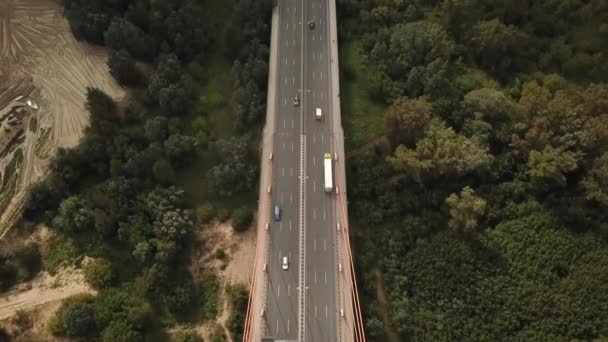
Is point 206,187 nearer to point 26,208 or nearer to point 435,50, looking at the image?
point 26,208

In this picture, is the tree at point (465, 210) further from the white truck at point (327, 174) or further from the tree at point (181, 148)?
the tree at point (181, 148)

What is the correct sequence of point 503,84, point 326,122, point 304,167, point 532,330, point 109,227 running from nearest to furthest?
point 532,330 < point 109,227 < point 304,167 < point 326,122 < point 503,84

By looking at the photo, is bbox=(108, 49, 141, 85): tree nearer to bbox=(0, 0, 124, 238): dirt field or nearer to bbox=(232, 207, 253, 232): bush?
bbox=(0, 0, 124, 238): dirt field

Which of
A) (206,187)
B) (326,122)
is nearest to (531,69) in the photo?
(326,122)

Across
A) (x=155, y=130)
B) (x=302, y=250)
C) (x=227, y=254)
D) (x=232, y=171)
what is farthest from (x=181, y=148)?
(x=302, y=250)

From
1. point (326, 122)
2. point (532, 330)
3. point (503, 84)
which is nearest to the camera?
point (532, 330)

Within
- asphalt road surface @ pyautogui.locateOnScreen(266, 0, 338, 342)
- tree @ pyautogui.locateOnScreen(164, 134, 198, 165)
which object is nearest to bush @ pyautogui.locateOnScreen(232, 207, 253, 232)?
asphalt road surface @ pyautogui.locateOnScreen(266, 0, 338, 342)

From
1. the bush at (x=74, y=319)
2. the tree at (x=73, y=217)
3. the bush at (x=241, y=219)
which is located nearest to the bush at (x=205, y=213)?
the bush at (x=241, y=219)
